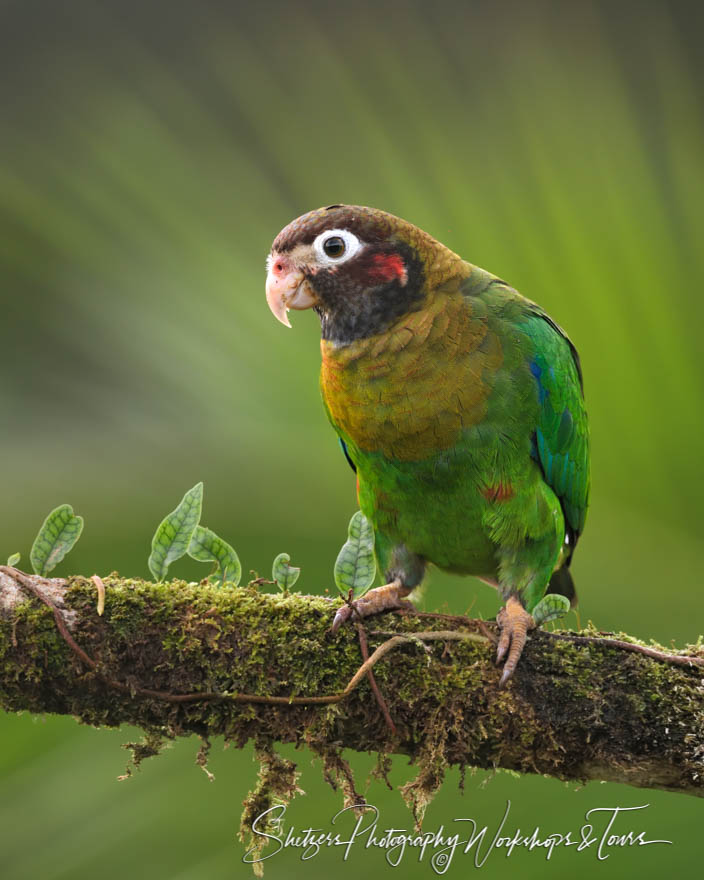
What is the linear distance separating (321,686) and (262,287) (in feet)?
7.28

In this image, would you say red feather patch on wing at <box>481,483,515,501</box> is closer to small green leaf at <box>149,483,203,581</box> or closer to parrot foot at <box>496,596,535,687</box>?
parrot foot at <box>496,596,535,687</box>

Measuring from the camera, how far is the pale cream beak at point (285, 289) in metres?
3.36

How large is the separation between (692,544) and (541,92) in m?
2.17

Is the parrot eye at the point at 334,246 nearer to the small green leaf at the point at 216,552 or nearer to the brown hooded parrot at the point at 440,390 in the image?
the brown hooded parrot at the point at 440,390

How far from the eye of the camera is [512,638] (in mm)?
2570

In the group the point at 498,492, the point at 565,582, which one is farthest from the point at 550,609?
the point at 565,582

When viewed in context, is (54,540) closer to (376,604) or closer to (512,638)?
(376,604)

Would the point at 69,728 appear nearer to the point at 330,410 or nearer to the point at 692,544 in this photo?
the point at 330,410

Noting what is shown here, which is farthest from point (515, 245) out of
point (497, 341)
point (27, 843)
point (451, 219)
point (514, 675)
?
point (27, 843)

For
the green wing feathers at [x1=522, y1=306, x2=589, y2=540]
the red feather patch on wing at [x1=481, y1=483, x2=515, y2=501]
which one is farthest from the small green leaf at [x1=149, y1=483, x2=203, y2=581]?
the green wing feathers at [x1=522, y1=306, x2=589, y2=540]

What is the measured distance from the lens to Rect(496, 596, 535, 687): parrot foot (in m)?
2.52

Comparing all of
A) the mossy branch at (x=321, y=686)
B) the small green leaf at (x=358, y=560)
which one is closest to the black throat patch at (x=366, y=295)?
the small green leaf at (x=358, y=560)

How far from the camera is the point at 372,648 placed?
251cm

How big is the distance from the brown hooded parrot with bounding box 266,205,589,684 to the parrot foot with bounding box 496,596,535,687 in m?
0.55
